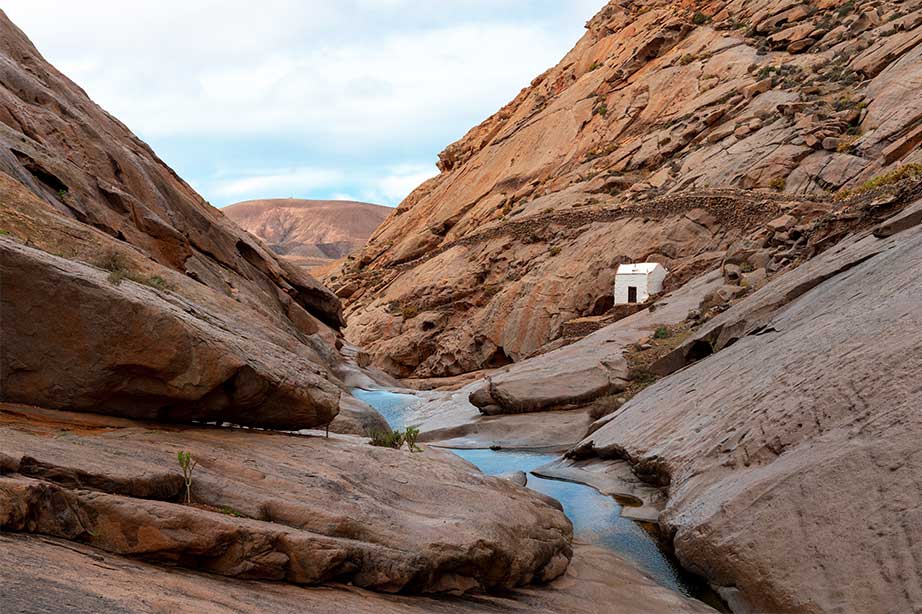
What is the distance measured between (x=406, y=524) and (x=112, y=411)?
10.8ft

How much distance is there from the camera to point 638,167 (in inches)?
1943

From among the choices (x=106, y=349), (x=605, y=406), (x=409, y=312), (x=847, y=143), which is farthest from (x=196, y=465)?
(x=409, y=312)

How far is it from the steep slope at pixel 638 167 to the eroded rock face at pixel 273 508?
80.4 feet

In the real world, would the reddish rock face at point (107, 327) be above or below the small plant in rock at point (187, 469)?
above

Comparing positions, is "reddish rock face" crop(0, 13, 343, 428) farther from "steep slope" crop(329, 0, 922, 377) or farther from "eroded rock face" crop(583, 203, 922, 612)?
"steep slope" crop(329, 0, 922, 377)

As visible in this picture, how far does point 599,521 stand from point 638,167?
40.7 metres

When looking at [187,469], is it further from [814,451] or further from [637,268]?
[637,268]

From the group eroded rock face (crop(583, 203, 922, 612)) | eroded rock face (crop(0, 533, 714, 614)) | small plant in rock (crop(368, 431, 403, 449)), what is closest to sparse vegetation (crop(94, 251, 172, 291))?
eroded rock face (crop(0, 533, 714, 614))

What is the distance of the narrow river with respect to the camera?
945cm

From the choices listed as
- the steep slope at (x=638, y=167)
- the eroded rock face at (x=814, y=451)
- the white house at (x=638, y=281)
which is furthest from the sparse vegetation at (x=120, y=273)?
the steep slope at (x=638, y=167)

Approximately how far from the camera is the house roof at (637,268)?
1312 inches

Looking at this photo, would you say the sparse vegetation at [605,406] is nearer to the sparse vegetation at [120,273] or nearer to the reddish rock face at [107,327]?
the reddish rock face at [107,327]

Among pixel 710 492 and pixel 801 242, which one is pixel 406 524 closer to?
pixel 710 492

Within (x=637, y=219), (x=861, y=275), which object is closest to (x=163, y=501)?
(x=861, y=275)
